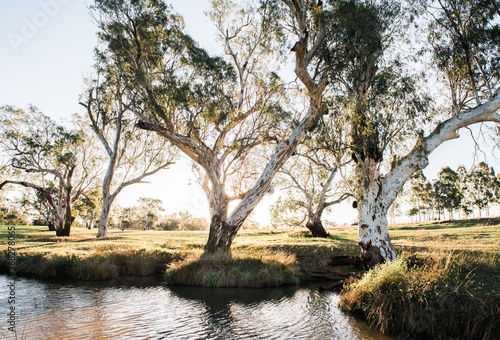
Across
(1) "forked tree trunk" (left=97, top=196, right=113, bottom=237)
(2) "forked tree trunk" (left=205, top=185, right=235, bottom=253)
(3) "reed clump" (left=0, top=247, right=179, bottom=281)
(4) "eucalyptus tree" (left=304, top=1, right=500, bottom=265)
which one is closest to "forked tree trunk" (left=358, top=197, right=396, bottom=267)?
(4) "eucalyptus tree" (left=304, top=1, right=500, bottom=265)

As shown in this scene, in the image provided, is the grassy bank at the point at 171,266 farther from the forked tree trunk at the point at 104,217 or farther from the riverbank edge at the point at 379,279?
the forked tree trunk at the point at 104,217

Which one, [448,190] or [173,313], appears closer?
[173,313]

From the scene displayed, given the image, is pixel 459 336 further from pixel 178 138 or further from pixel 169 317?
pixel 178 138

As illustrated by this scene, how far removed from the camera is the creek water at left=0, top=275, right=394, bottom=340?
7.18 meters

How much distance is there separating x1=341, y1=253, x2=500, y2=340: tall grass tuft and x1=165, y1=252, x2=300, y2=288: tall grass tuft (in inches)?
174

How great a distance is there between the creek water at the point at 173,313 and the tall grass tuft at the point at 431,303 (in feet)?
1.94

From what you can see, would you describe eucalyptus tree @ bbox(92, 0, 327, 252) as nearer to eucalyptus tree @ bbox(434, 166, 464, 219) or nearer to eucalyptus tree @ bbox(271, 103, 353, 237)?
eucalyptus tree @ bbox(271, 103, 353, 237)

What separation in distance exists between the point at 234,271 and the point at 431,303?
7701mm

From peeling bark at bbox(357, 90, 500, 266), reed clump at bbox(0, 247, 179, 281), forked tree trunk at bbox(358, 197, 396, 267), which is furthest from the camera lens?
reed clump at bbox(0, 247, 179, 281)

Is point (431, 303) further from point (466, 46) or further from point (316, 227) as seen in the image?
point (316, 227)

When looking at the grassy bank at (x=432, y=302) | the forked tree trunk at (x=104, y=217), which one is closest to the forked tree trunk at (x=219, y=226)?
the grassy bank at (x=432, y=302)

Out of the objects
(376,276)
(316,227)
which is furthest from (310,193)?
(376,276)

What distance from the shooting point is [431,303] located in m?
7.26

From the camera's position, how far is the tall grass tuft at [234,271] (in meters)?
12.8
